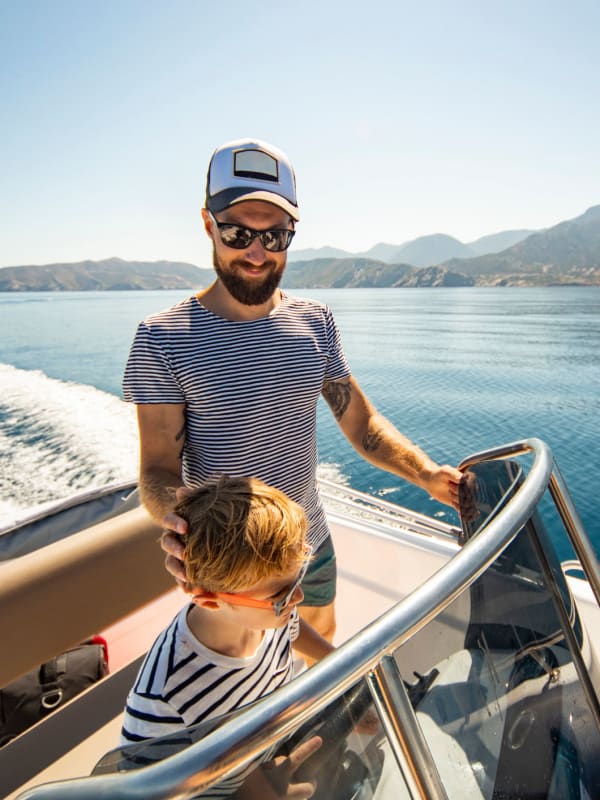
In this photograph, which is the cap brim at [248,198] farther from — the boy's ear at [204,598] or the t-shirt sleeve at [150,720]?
the t-shirt sleeve at [150,720]

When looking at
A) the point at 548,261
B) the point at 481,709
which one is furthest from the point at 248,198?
the point at 548,261

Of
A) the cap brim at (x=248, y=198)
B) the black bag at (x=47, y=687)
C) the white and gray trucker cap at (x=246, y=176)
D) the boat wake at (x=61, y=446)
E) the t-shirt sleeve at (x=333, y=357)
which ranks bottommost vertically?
the boat wake at (x=61, y=446)

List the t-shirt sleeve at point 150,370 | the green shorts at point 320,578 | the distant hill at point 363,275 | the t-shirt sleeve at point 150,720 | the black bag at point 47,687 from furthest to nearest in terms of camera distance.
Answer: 1. the distant hill at point 363,275
2. the black bag at point 47,687
3. the green shorts at point 320,578
4. the t-shirt sleeve at point 150,370
5. the t-shirt sleeve at point 150,720

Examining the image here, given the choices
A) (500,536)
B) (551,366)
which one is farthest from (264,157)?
(551,366)

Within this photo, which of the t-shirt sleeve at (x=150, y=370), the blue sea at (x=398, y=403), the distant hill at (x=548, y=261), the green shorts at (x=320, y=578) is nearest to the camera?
the t-shirt sleeve at (x=150, y=370)

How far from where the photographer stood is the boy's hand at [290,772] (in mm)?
544

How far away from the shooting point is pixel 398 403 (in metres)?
11.0

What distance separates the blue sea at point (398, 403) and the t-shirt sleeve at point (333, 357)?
1432 millimetres

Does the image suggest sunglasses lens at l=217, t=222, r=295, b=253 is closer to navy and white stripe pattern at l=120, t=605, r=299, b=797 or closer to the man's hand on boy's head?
the man's hand on boy's head

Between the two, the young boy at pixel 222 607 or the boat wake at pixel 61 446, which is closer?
the young boy at pixel 222 607

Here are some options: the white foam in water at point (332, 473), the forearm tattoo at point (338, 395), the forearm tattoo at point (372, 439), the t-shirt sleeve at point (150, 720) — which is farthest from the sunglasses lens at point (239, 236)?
the white foam in water at point (332, 473)

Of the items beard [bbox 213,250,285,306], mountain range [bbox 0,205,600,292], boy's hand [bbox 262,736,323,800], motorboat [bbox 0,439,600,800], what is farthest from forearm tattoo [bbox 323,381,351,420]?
mountain range [bbox 0,205,600,292]

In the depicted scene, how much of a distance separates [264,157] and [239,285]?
1.21ft

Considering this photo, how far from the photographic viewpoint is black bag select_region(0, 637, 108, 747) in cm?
172
